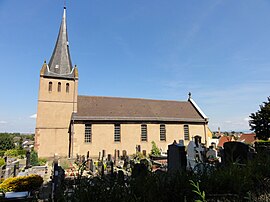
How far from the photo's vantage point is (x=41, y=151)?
19734 millimetres

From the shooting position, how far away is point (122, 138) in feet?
71.1

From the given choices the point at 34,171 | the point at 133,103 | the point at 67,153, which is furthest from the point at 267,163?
the point at 133,103

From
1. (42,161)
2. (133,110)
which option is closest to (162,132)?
(133,110)

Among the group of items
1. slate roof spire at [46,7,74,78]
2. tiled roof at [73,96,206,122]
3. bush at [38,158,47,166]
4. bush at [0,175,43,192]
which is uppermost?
slate roof spire at [46,7,74,78]

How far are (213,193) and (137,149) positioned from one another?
1835 centimetres

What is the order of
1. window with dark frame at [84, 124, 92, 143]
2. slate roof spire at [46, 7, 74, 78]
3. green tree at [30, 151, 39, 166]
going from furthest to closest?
1. slate roof spire at [46, 7, 74, 78]
2. window with dark frame at [84, 124, 92, 143]
3. green tree at [30, 151, 39, 166]

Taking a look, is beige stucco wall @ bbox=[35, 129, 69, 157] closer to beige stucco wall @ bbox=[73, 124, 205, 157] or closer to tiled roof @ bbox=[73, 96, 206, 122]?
beige stucco wall @ bbox=[73, 124, 205, 157]

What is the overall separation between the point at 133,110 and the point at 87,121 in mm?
6645

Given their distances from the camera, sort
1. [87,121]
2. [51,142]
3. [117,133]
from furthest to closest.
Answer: [117,133], [87,121], [51,142]

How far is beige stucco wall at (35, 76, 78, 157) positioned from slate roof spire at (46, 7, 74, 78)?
1024 mm

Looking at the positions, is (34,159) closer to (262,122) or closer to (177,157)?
(177,157)

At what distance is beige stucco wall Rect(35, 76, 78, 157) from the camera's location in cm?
2000

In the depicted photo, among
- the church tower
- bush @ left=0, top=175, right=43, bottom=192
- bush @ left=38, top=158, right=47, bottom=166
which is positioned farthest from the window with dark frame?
bush @ left=0, top=175, right=43, bottom=192

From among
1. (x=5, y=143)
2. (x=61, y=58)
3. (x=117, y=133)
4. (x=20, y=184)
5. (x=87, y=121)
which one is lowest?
(x=20, y=184)
